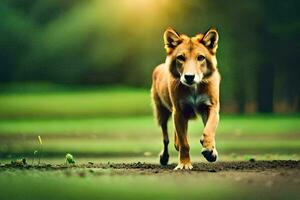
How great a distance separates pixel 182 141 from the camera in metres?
7.47

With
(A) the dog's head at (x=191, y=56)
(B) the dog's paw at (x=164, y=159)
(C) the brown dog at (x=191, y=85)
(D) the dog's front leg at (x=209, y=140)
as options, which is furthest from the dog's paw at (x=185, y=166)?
(B) the dog's paw at (x=164, y=159)

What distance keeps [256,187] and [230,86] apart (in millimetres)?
8008

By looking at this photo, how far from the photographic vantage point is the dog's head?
7.26m

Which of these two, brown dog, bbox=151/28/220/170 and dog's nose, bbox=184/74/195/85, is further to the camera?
brown dog, bbox=151/28/220/170

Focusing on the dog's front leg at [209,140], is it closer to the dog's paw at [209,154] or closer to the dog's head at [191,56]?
the dog's paw at [209,154]

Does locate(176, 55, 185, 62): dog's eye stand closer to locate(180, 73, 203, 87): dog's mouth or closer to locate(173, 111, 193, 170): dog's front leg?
locate(180, 73, 203, 87): dog's mouth

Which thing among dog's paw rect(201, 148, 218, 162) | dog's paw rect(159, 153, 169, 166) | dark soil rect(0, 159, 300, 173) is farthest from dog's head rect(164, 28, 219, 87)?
dog's paw rect(159, 153, 169, 166)

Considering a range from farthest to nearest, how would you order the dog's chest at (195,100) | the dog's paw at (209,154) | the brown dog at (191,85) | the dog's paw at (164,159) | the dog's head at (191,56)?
the dog's paw at (164,159) < the dog's chest at (195,100) < the brown dog at (191,85) < the dog's head at (191,56) < the dog's paw at (209,154)

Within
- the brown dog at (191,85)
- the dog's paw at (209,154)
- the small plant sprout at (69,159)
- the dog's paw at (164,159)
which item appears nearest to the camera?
the dog's paw at (209,154)

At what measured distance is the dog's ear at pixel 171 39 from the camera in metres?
7.54

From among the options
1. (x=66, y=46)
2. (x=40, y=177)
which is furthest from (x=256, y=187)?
(x=66, y=46)

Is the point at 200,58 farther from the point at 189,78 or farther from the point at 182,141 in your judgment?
the point at 182,141

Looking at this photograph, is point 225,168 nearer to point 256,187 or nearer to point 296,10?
point 256,187

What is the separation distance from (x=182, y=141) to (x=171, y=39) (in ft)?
2.88
